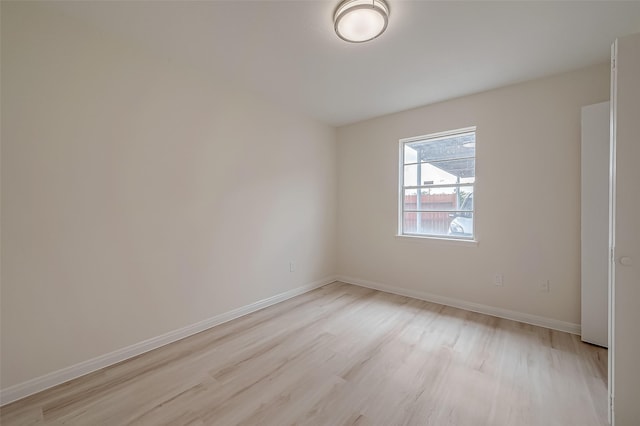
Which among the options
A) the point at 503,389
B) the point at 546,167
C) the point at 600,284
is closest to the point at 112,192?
the point at 503,389

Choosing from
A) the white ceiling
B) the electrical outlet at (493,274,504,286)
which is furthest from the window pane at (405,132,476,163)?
the electrical outlet at (493,274,504,286)

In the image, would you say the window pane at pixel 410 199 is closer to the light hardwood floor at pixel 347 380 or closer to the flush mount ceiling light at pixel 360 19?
the light hardwood floor at pixel 347 380

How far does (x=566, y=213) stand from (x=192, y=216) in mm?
3753

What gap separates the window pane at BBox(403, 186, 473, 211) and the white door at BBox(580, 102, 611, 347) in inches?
40.6

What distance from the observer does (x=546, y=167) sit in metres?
2.62

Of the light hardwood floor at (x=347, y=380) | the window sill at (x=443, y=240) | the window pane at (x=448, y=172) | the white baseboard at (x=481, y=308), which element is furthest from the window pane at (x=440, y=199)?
the light hardwood floor at (x=347, y=380)

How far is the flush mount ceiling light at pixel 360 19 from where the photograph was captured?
1666mm

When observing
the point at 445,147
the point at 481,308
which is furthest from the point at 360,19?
the point at 481,308

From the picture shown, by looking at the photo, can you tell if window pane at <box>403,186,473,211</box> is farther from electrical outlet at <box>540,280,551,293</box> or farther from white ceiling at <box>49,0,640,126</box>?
white ceiling at <box>49,0,640,126</box>

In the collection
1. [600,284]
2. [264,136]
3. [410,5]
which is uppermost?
[410,5]

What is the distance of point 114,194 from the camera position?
2.03 m

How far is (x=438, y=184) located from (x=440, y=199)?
0.21 meters

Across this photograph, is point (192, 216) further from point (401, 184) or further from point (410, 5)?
point (401, 184)

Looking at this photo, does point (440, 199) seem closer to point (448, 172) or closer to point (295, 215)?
point (448, 172)
